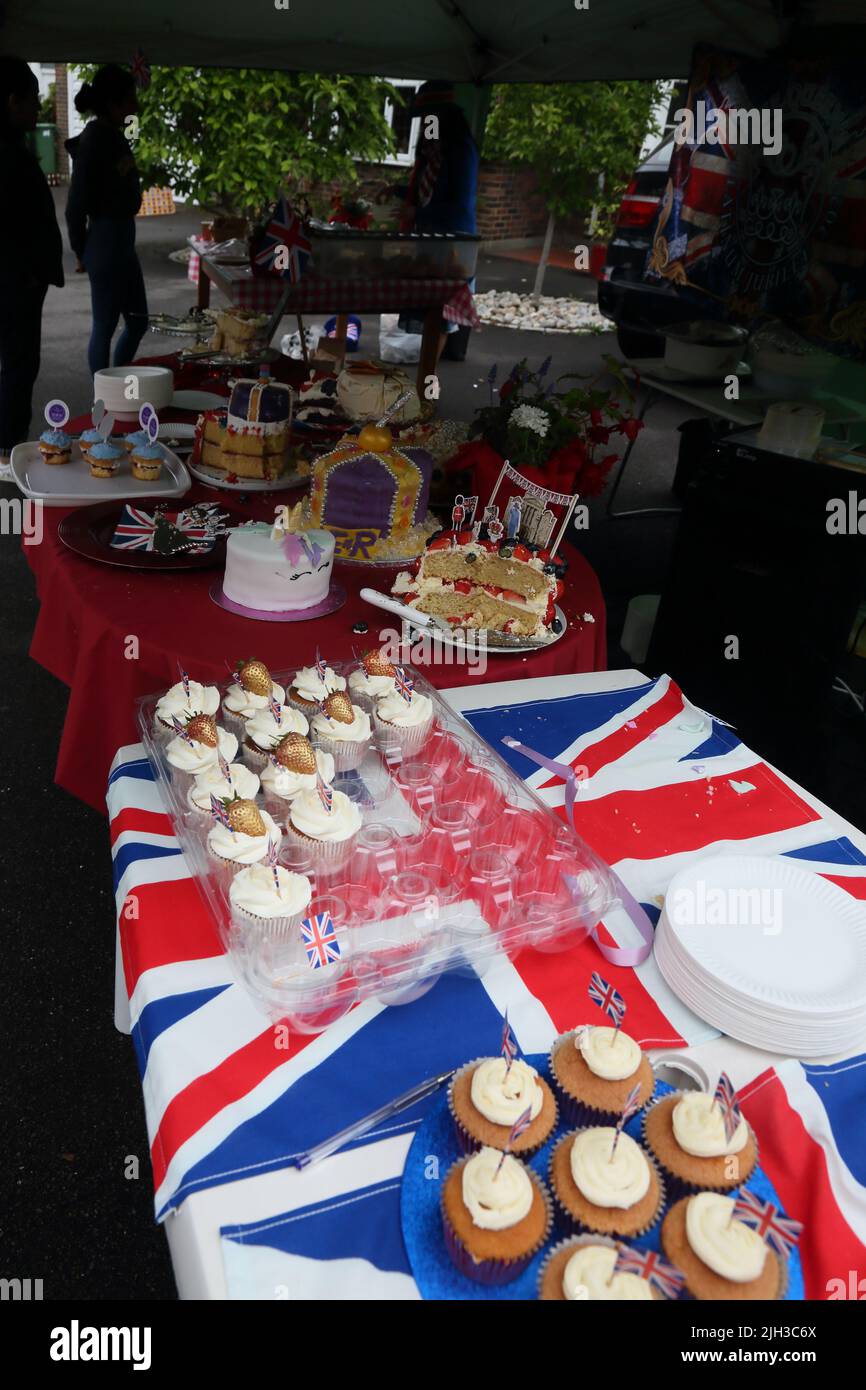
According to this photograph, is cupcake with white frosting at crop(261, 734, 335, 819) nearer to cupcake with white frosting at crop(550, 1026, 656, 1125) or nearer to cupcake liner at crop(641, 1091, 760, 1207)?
cupcake with white frosting at crop(550, 1026, 656, 1125)

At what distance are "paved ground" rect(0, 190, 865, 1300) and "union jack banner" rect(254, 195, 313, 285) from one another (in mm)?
2169

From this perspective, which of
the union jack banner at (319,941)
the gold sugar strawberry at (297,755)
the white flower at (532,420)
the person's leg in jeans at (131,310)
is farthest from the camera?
the person's leg in jeans at (131,310)

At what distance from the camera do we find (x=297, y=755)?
1860 millimetres

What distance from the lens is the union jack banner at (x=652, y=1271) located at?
1.11m

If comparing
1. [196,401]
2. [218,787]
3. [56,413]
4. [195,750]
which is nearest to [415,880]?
[218,787]

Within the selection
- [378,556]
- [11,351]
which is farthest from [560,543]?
[11,351]

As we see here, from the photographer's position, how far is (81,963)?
9.61 ft

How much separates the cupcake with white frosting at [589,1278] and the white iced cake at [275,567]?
180cm

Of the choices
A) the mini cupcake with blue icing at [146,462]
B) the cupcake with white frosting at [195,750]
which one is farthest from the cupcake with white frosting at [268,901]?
the mini cupcake with blue icing at [146,462]

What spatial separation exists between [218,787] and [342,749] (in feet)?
0.97

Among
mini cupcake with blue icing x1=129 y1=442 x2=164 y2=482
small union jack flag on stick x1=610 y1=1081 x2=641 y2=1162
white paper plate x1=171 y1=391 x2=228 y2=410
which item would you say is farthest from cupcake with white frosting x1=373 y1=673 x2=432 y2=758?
white paper plate x1=171 y1=391 x2=228 y2=410

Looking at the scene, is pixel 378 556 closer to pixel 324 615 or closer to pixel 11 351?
pixel 324 615

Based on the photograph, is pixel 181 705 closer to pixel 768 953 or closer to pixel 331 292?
pixel 768 953

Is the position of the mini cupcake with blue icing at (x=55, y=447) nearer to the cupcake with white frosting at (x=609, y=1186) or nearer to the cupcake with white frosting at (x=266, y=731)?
the cupcake with white frosting at (x=266, y=731)
